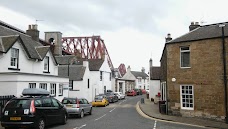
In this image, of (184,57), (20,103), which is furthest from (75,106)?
(184,57)

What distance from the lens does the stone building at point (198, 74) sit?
1827 cm

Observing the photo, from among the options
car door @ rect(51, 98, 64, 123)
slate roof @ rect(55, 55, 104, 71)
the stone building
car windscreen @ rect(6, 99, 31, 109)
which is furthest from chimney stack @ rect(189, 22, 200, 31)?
slate roof @ rect(55, 55, 104, 71)

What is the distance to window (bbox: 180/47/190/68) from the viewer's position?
2019 centimetres

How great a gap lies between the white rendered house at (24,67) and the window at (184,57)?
12124 millimetres

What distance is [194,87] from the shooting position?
63.8 ft

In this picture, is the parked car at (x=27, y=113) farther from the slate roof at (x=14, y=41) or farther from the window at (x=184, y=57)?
the window at (x=184, y=57)

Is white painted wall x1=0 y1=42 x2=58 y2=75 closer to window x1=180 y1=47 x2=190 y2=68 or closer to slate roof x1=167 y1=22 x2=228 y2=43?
slate roof x1=167 y1=22 x2=228 y2=43

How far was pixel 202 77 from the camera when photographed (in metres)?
19.1

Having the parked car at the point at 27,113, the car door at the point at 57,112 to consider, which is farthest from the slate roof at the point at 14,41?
the parked car at the point at 27,113

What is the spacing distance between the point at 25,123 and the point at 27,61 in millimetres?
13041

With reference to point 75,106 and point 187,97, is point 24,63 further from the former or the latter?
point 187,97

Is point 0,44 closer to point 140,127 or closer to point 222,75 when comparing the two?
point 140,127

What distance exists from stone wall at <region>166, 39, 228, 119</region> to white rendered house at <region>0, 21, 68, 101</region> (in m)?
11.4

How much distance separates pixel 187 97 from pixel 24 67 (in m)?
14.8
